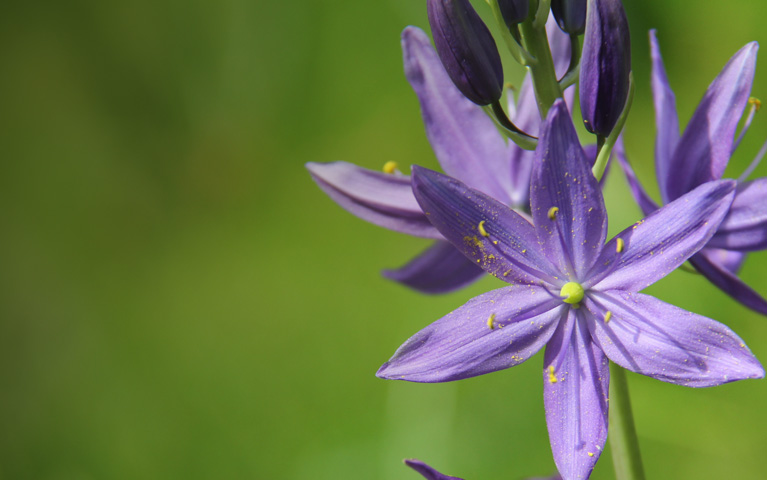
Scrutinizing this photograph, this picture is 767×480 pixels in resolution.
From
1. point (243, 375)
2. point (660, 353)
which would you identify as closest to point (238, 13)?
point (243, 375)

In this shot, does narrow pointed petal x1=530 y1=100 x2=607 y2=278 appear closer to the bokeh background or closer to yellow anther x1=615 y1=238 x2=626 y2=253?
yellow anther x1=615 y1=238 x2=626 y2=253

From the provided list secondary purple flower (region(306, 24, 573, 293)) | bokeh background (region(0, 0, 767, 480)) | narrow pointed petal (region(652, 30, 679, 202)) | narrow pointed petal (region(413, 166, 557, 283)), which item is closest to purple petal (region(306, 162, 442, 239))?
secondary purple flower (region(306, 24, 573, 293))

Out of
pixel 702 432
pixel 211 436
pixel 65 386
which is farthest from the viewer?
pixel 65 386

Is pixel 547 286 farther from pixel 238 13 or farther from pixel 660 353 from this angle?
pixel 238 13

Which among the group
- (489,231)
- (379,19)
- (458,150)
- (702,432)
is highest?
(379,19)

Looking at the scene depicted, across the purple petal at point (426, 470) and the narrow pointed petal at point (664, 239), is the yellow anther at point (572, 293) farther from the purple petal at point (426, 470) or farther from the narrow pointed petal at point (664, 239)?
the purple petal at point (426, 470)
